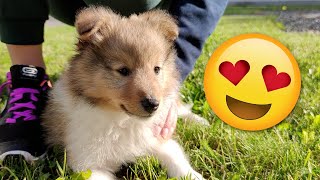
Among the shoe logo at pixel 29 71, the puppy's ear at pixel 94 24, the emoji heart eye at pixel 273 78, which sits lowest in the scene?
the shoe logo at pixel 29 71

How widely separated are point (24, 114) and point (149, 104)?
109 cm

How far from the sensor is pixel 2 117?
10.1 feet

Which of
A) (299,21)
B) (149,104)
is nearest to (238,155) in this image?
(149,104)

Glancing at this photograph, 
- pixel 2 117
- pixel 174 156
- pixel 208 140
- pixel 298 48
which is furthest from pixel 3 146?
pixel 298 48

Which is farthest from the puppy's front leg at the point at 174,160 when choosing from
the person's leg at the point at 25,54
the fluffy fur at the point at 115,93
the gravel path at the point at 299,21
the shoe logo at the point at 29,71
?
the gravel path at the point at 299,21

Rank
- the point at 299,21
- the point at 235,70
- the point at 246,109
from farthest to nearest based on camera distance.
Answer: the point at 299,21 → the point at 235,70 → the point at 246,109

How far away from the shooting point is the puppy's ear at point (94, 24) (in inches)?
94.3

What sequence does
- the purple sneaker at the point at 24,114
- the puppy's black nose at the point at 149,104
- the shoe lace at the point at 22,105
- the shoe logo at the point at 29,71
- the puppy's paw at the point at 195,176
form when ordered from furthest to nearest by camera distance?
1. the shoe logo at the point at 29,71
2. the shoe lace at the point at 22,105
3. the purple sneaker at the point at 24,114
4. the puppy's paw at the point at 195,176
5. the puppy's black nose at the point at 149,104

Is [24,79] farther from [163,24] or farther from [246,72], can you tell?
[246,72]

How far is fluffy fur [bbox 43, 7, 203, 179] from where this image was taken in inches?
95.0

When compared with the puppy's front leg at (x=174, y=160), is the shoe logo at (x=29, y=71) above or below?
Answer: below

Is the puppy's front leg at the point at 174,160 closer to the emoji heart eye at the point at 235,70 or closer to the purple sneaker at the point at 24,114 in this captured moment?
the purple sneaker at the point at 24,114

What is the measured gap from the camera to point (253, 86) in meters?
3.44

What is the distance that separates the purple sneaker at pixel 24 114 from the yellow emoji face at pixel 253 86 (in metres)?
1.32
